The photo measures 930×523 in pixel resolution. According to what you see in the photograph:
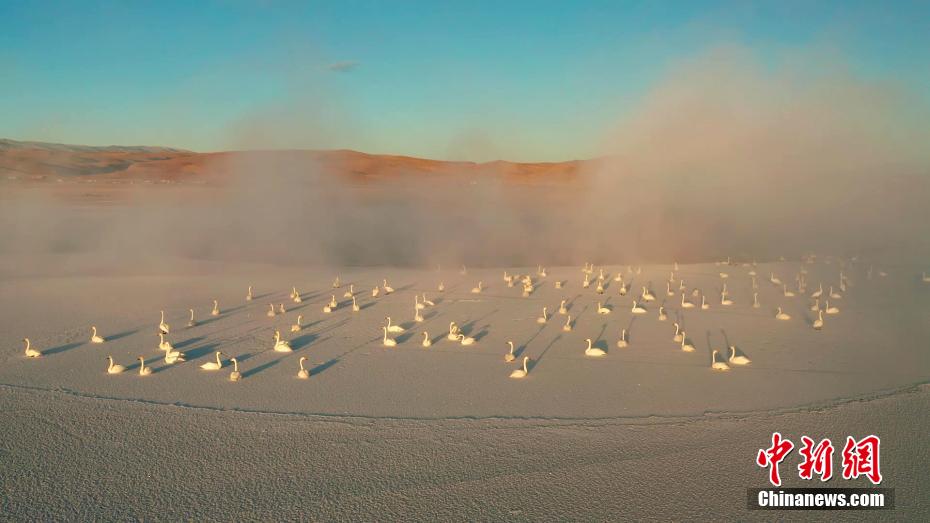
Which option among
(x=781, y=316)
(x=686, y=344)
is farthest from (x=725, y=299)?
(x=686, y=344)

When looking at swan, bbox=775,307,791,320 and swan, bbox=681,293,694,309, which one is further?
swan, bbox=681,293,694,309

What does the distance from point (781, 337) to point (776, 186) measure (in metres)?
36.0

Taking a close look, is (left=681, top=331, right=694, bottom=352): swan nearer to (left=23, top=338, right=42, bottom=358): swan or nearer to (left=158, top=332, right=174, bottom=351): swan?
(left=158, top=332, right=174, bottom=351): swan

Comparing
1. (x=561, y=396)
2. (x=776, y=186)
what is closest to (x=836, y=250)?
(x=776, y=186)

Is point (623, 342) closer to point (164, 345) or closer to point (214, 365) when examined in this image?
point (214, 365)

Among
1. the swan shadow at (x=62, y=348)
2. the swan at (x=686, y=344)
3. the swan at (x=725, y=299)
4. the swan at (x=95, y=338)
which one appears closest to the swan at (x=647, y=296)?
the swan at (x=725, y=299)

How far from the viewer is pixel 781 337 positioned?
41.1 ft

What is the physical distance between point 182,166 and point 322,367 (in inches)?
3465

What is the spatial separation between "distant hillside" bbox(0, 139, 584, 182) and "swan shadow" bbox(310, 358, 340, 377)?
51.0 metres

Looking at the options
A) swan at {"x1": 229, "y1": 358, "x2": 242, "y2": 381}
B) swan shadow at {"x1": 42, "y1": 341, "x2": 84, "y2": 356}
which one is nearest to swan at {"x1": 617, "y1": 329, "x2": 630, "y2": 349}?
swan at {"x1": 229, "y1": 358, "x2": 242, "y2": 381}

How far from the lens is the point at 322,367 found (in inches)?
422

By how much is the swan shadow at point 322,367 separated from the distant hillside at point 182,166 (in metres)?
51.0

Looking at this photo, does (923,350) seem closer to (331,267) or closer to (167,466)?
(167,466)

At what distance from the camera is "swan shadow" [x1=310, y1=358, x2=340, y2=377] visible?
10484 mm
